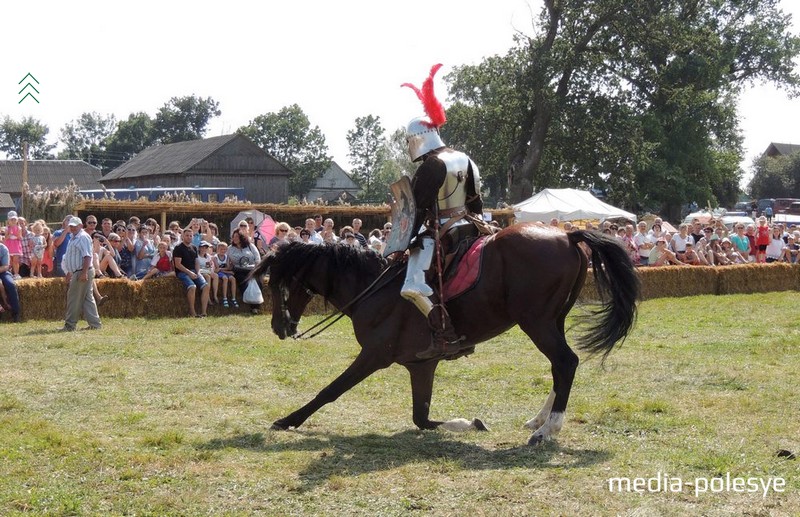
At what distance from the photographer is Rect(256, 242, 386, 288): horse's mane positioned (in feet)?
27.4

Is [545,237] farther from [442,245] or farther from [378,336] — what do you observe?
[378,336]

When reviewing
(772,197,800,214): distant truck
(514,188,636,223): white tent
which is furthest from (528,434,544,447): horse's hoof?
(772,197,800,214): distant truck

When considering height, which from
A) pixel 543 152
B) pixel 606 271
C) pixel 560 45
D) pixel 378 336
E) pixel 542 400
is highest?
pixel 560 45

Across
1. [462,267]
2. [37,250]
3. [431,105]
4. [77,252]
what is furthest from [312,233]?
[462,267]

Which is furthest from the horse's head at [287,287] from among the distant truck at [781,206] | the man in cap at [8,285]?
the distant truck at [781,206]

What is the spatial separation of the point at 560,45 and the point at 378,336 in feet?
117

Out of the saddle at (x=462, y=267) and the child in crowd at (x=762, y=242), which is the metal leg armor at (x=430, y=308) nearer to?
the saddle at (x=462, y=267)

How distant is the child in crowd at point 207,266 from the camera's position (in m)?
17.3

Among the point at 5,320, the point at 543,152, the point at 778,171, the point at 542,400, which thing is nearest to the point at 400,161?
the point at 778,171

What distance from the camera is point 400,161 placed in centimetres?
10081

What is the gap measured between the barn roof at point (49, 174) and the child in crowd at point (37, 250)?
57.8 m

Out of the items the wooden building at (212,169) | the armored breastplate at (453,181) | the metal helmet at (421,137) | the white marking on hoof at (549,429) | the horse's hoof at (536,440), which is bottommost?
the horse's hoof at (536,440)

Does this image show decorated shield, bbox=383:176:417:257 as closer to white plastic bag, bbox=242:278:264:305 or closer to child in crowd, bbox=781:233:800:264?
white plastic bag, bbox=242:278:264:305

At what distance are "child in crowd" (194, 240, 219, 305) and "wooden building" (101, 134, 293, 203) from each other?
141 feet
